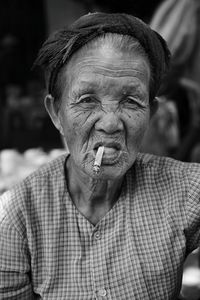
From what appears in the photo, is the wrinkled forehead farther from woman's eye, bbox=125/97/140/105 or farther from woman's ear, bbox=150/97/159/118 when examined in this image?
woman's ear, bbox=150/97/159/118

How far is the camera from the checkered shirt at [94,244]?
192cm

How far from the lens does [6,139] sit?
6809 millimetres

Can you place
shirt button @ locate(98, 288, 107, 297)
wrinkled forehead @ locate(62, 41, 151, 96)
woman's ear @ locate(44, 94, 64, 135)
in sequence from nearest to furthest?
1. wrinkled forehead @ locate(62, 41, 151, 96)
2. shirt button @ locate(98, 288, 107, 297)
3. woman's ear @ locate(44, 94, 64, 135)

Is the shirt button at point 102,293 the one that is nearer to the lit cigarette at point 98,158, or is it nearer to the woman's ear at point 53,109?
the lit cigarette at point 98,158

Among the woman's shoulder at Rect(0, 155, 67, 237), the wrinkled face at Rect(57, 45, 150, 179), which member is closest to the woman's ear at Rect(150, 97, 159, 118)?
the wrinkled face at Rect(57, 45, 150, 179)

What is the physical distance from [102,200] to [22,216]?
310 mm

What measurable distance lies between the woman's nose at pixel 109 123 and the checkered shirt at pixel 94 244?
1.12 ft

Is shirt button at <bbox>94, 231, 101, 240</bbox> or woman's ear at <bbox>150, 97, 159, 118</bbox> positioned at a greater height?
woman's ear at <bbox>150, 97, 159, 118</bbox>

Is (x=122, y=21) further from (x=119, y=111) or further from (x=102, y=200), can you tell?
(x=102, y=200)

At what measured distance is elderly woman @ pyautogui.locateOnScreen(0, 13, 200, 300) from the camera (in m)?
1.83

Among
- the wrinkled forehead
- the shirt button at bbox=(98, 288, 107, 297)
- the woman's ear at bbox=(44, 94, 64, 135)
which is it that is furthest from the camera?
the woman's ear at bbox=(44, 94, 64, 135)

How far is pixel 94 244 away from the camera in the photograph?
1.96 metres

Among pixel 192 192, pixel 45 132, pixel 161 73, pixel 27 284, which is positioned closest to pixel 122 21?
pixel 161 73

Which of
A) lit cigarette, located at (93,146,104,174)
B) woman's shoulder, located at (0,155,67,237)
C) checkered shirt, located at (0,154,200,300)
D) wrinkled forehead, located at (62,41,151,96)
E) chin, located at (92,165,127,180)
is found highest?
wrinkled forehead, located at (62,41,151,96)
